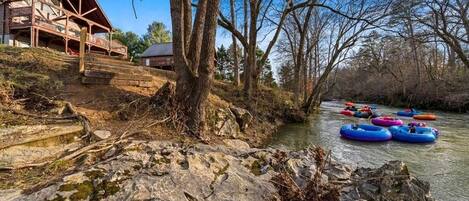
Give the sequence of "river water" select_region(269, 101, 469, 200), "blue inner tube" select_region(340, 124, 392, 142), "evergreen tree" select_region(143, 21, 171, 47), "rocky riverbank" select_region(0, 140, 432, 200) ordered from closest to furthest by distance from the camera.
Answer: "rocky riverbank" select_region(0, 140, 432, 200), "river water" select_region(269, 101, 469, 200), "blue inner tube" select_region(340, 124, 392, 142), "evergreen tree" select_region(143, 21, 171, 47)

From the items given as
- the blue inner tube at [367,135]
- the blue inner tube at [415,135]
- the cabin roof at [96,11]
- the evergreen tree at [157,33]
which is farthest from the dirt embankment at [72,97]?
the evergreen tree at [157,33]

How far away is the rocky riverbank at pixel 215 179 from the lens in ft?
8.93

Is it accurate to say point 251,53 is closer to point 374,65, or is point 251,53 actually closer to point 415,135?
point 415,135

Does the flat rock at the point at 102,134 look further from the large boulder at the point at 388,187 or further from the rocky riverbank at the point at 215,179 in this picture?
the large boulder at the point at 388,187

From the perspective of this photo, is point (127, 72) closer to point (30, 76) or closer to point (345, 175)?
point (30, 76)

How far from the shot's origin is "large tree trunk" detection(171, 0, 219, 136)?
6.05 meters

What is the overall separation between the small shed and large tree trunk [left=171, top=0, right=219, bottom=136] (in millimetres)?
17583

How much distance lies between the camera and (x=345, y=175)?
3.82 meters

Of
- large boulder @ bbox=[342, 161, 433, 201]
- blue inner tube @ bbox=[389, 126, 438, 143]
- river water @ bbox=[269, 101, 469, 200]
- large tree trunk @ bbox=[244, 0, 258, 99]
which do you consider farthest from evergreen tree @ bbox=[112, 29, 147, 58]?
large boulder @ bbox=[342, 161, 433, 201]

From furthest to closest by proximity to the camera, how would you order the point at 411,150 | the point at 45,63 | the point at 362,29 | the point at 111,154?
the point at 362,29
the point at 411,150
the point at 45,63
the point at 111,154

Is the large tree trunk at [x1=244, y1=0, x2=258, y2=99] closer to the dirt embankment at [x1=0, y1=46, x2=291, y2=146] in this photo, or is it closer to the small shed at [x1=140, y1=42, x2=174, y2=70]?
the dirt embankment at [x1=0, y1=46, x2=291, y2=146]

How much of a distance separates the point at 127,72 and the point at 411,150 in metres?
9.05

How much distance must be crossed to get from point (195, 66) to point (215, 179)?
3.83m

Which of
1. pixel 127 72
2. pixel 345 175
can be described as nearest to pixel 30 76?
pixel 127 72
